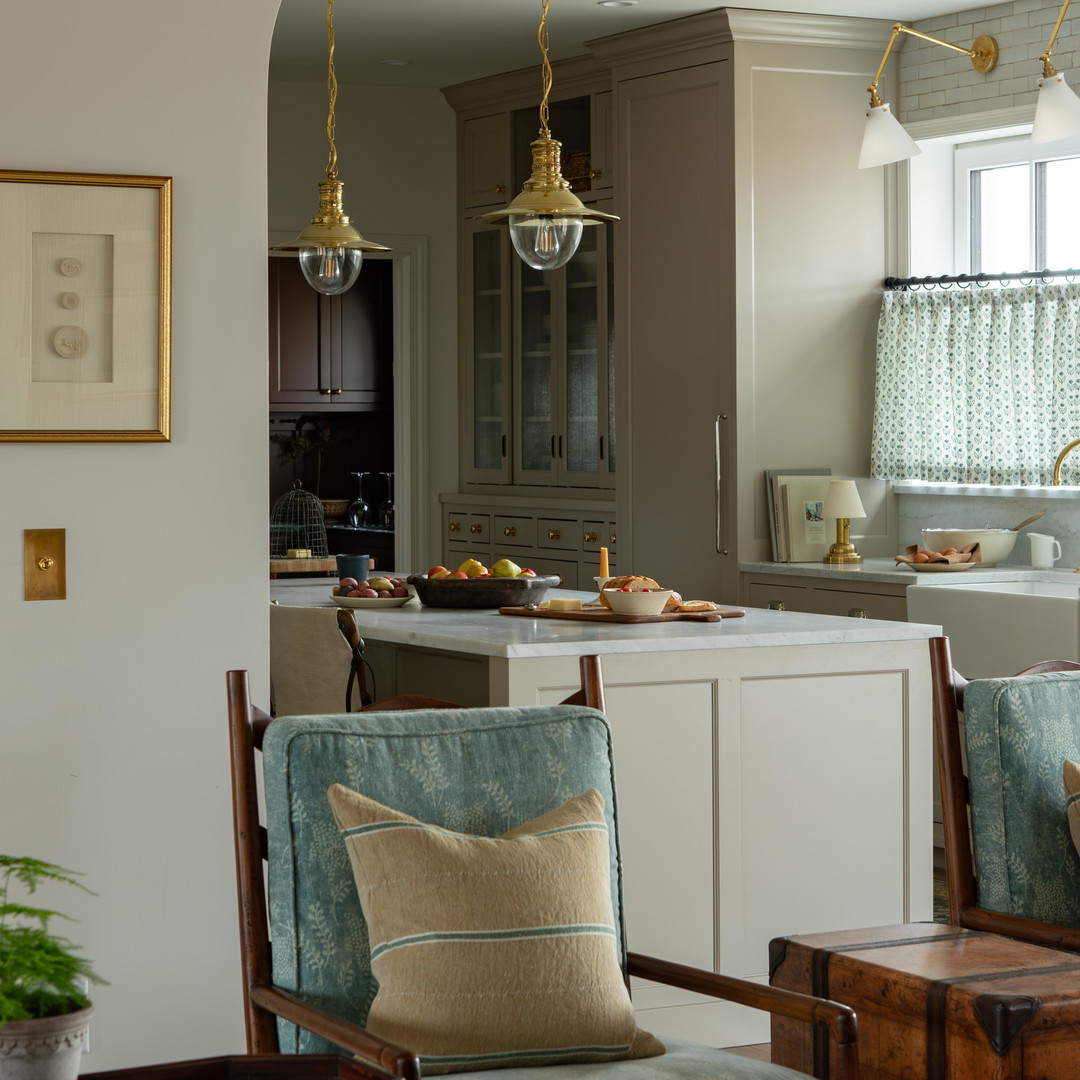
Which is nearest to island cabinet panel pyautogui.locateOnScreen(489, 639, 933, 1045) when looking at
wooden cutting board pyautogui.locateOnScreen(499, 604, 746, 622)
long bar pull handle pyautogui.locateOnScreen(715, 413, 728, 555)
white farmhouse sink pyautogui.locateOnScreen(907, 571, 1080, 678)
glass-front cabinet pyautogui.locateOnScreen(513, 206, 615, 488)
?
wooden cutting board pyautogui.locateOnScreen(499, 604, 746, 622)

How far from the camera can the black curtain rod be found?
17.1ft

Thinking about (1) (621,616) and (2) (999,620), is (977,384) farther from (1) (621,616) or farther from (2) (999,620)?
(1) (621,616)

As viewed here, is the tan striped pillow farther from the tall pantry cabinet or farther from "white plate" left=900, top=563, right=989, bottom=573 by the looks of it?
the tall pantry cabinet

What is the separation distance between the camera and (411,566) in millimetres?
7105

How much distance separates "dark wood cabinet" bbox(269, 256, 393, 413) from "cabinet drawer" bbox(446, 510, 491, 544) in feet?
4.26

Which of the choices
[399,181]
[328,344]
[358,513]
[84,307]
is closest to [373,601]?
[84,307]

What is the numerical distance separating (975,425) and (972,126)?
1.02 meters

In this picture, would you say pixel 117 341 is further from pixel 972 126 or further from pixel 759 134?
pixel 972 126

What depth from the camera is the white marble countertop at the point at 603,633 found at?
3.28m

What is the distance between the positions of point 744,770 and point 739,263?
8.29 ft

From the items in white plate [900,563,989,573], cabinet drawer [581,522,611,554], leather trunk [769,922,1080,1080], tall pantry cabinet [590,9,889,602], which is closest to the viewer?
leather trunk [769,922,1080,1080]

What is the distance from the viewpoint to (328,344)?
26.4 ft

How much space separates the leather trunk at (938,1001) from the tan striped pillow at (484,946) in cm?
43

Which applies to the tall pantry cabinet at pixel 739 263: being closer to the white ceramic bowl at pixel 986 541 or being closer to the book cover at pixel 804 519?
the book cover at pixel 804 519
